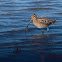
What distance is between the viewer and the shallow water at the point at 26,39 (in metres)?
7.84

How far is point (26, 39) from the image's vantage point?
10.2 meters

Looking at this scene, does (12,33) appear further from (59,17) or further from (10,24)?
(59,17)

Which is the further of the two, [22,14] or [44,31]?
[22,14]

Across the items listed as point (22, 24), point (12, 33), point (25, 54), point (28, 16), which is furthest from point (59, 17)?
point (25, 54)

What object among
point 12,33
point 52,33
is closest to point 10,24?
point 12,33

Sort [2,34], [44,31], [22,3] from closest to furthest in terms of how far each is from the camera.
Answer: [2,34]
[44,31]
[22,3]

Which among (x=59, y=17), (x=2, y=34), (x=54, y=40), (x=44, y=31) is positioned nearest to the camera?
(x=54, y=40)

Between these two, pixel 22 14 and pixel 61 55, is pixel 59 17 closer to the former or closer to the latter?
pixel 22 14

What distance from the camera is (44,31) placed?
38.9 ft

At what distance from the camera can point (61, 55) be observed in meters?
7.91

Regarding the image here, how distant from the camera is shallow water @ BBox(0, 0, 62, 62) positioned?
784 cm

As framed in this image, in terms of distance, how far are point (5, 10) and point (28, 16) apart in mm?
Result: 3031

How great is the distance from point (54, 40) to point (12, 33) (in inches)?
94.4

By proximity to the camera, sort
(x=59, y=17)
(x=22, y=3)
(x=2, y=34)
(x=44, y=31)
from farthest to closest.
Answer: (x=22, y=3) → (x=59, y=17) → (x=44, y=31) → (x=2, y=34)
